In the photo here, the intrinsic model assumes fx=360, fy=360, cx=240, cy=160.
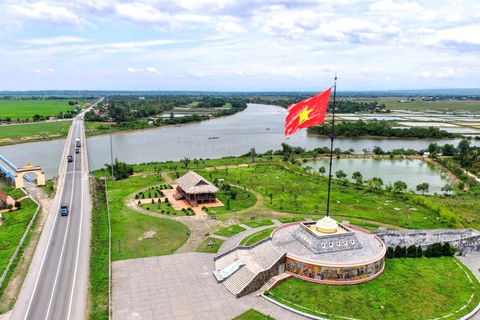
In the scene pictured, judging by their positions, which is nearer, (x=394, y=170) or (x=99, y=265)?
(x=99, y=265)

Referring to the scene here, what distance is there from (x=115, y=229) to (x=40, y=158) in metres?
55.6

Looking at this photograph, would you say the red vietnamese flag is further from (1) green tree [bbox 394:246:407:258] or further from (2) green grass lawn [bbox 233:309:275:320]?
(1) green tree [bbox 394:246:407:258]

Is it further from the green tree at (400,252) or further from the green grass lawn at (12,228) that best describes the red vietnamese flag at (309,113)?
the green grass lawn at (12,228)

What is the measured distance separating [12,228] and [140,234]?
13298mm

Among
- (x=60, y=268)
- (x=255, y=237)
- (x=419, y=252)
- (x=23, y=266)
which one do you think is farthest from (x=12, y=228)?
(x=419, y=252)

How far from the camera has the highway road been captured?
23.8 m

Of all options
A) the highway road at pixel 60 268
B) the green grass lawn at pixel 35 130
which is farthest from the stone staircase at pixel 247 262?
the green grass lawn at pixel 35 130

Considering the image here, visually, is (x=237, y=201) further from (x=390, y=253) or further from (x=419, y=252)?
(x=419, y=252)

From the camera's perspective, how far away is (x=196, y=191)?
A: 45500 mm

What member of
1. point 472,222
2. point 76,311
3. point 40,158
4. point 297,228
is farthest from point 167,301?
point 40,158

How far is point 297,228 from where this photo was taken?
109 feet

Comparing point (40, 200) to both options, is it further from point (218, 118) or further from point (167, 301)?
point (218, 118)

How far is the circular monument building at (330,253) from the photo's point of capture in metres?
27.6

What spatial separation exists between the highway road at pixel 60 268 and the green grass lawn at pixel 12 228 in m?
2.09
